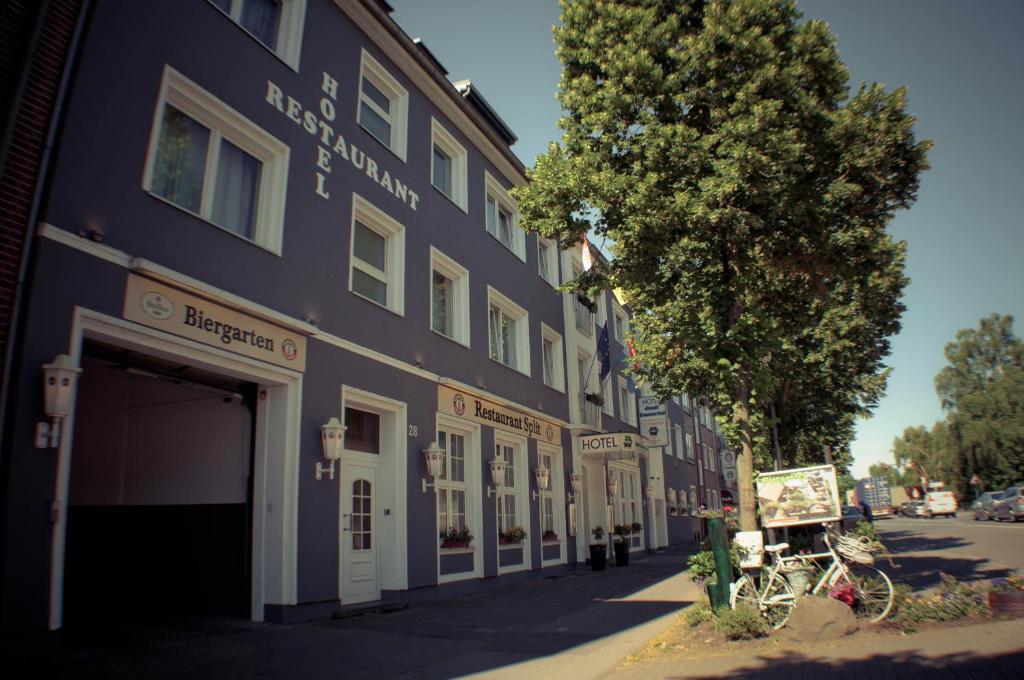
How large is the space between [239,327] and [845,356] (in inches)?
730

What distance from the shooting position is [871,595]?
7898mm

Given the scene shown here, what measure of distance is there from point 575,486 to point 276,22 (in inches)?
580

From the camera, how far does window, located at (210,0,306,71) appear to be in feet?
34.7

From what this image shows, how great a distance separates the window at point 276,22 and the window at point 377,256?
2678mm

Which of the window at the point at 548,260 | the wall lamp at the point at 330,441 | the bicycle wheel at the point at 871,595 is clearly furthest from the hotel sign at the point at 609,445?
the bicycle wheel at the point at 871,595

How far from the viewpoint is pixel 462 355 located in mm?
15406

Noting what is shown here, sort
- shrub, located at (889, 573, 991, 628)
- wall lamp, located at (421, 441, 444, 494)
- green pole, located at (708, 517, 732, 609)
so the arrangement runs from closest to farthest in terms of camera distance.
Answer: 1. shrub, located at (889, 573, 991, 628)
2. green pole, located at (708, 517, 732, 609)
3. wall lamp, located at (421, 441, 444, 494)

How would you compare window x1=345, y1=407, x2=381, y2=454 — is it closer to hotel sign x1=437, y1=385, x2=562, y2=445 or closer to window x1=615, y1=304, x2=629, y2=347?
hotel sign x1=437, y1=385, x2=562, y2=445

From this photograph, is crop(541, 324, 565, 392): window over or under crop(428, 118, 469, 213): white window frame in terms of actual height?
under

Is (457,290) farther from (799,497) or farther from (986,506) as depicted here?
(986,506)

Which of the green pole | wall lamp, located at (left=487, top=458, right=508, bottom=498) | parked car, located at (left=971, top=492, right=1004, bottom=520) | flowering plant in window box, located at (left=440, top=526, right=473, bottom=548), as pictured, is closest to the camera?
the green pole

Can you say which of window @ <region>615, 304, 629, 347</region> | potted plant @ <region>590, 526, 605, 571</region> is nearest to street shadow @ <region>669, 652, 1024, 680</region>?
potted plant @ <region>590, 526, 605, 571</region>

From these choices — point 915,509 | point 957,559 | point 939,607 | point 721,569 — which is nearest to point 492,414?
point 721,569

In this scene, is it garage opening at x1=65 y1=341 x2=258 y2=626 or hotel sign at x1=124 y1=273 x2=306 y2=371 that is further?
garage opening at x1=65 y1=341 x2=258 y2=626
